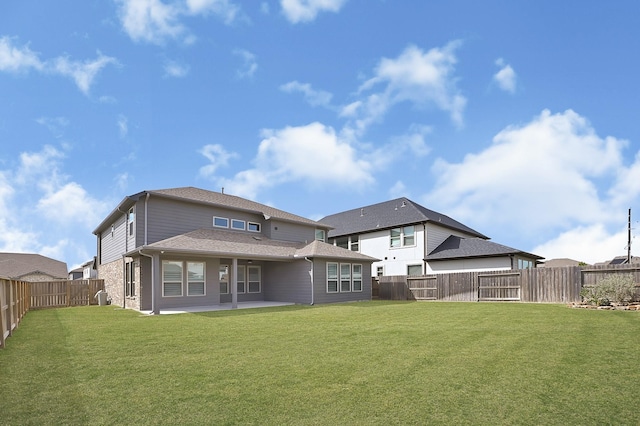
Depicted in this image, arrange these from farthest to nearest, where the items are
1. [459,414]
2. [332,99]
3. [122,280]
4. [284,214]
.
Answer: [284,214] → [122,280] → [332,99] → [459,414]

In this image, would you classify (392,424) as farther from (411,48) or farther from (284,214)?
(284,214)

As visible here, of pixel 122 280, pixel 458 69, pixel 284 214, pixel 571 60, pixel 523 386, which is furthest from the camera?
pixel 284 214


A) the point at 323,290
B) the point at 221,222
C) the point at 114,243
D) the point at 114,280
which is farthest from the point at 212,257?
the point at 114,243

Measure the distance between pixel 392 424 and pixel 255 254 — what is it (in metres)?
13.9

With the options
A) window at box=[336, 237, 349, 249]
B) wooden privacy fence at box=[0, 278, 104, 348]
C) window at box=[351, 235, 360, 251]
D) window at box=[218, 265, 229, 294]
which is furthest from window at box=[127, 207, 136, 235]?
window at box=[336, 237, 349, 249]

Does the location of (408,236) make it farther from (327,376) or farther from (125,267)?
(327,376)

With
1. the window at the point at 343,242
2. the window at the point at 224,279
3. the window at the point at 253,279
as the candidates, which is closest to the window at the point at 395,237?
the window at the point at 343,242

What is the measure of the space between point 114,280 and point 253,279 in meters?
7.45

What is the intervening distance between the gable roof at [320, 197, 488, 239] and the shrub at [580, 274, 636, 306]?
39.0ft

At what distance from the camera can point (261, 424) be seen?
3688 mm

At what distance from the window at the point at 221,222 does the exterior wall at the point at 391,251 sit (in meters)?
12.7

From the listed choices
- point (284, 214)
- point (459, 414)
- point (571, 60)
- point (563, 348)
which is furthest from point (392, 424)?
point (284, 214)

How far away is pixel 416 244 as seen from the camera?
89.0ft

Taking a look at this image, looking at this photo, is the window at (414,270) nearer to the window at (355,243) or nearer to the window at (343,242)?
the window at (355,243)
